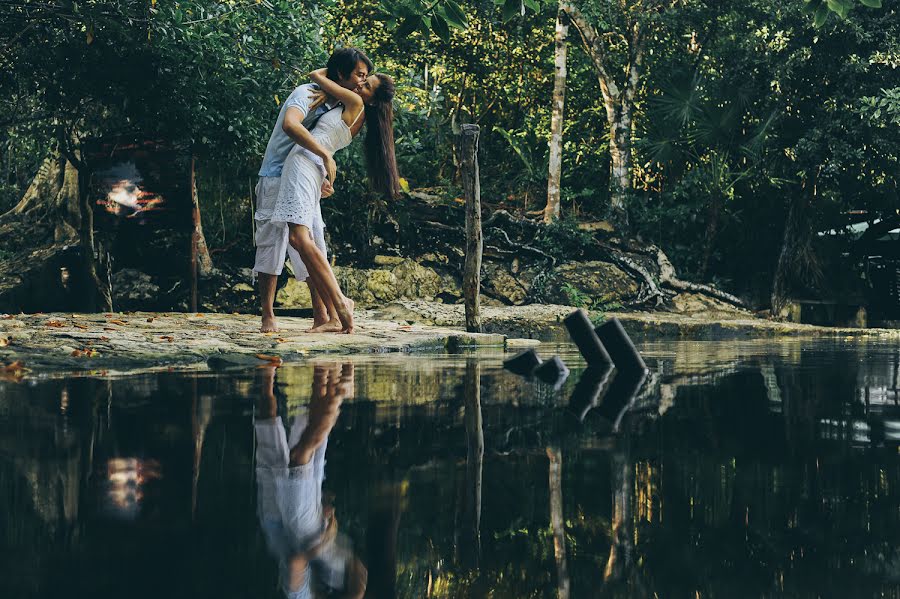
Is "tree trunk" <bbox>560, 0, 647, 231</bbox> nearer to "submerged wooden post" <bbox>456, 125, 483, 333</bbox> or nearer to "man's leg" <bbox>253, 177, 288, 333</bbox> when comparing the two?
"submerged wooden post" <bbox>456, 125, 483, 333</bbox>

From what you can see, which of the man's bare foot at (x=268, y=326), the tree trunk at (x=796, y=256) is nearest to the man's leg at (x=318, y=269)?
the man's bare foot at (x=268, y=326)

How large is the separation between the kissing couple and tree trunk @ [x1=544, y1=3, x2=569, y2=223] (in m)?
9.54

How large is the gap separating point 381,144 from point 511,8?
2.26 m

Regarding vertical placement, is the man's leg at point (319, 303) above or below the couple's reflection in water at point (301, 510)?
above

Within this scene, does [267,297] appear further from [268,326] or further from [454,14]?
[454,14]

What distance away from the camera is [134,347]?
619cm

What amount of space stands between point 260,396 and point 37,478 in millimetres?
1801

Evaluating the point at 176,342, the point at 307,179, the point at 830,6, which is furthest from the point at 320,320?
the point at 830,6

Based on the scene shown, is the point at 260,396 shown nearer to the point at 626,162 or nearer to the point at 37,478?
the point at 37,478

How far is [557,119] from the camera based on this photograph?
55.5ft

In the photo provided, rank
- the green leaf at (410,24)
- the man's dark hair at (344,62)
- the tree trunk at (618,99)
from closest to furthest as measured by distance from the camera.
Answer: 1. the green leaf at (410,24)
2. the man's dark hair at (344,62)
3. the tree trunk at (618,99)

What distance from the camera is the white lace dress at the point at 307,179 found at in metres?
7.27

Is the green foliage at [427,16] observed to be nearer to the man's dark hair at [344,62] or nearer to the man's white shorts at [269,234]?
the man's dark hair at [344,62]

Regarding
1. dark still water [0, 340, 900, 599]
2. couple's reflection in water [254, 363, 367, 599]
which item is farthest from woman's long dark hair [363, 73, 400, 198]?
couple's reflection in water [254, 363, 367, 599]
